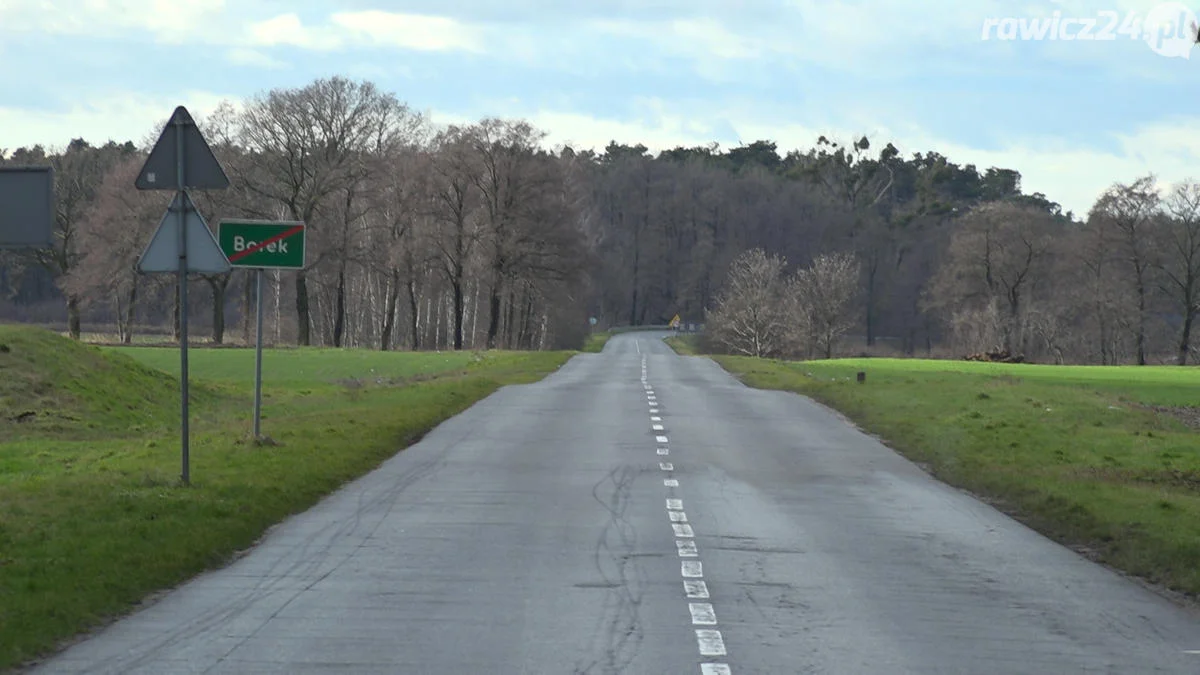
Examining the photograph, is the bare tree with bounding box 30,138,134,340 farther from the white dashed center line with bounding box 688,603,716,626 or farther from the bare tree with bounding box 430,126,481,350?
the white dashed center line with bounding box 688,603,716,626

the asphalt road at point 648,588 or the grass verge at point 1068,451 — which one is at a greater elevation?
the grass verge at point 1068,451

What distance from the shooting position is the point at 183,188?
1366 centimetres

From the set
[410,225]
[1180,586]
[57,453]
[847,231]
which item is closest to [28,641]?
[1180,586]

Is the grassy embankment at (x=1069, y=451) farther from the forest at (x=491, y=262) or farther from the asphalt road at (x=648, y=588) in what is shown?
the forest at (x=491, y=262)

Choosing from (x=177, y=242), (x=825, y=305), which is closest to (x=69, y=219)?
(x=825, y=305)

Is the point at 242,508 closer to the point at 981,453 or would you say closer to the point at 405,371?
the point at 981,453

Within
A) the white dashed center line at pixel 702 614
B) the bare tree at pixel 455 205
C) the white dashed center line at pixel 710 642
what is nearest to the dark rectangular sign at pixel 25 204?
the white dashed center line at pixel 702 614

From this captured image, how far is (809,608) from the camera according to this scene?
9.49 meters

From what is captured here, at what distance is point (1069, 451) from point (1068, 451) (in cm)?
3

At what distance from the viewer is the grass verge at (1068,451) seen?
13.0 meters

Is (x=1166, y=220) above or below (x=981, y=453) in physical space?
above

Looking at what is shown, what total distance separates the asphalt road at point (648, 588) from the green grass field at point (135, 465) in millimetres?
383

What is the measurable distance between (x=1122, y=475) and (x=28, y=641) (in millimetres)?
14891

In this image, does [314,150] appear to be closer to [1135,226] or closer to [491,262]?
[491,262]
